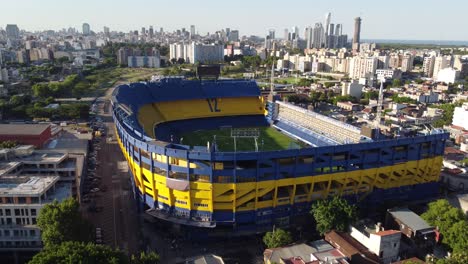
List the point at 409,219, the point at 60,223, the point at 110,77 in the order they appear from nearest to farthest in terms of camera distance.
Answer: the point at 60,223 < the point at 409,219 < the point at 110,77

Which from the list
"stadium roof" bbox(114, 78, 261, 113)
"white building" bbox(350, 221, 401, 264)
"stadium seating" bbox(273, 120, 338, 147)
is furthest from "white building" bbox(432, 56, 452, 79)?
"white building" bbox(350, 221, 401, 264)

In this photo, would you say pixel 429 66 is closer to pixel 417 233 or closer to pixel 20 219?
pixel 417 233

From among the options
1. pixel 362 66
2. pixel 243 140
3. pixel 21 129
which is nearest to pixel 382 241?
pixel 243 140

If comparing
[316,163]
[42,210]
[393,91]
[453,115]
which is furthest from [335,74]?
[42,210]

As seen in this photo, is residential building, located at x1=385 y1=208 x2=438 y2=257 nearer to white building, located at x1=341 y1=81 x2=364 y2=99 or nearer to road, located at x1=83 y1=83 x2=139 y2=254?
road, located at x1=83 y1=83 x2=139 y2=254

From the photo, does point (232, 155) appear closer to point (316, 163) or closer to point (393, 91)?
point (316, 163)

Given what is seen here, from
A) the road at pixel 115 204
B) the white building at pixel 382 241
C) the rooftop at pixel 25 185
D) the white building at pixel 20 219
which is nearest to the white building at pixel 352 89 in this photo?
the road at pixel 115 204

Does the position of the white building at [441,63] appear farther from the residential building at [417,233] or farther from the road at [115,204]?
the road at [115,204]
